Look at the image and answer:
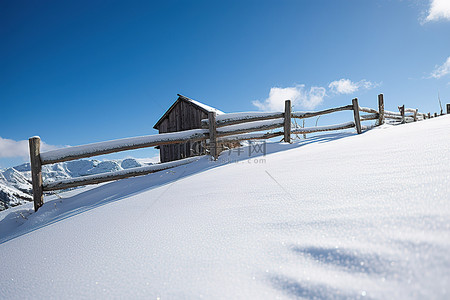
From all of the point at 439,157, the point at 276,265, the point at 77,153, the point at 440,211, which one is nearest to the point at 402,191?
the point at 440,211

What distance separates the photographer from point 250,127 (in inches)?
179

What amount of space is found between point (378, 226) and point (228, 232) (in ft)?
1.98

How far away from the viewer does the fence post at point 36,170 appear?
11.9 feet

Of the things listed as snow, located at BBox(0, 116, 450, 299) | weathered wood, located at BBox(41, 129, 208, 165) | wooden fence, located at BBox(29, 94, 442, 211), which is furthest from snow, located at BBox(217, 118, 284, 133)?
snow, located at BBox(0, 116, 450, 299)

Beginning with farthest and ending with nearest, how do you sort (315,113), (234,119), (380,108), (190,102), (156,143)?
(190,102) < (380,108) < (315,113) < (234,119) < (156,143)

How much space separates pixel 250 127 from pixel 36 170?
4.21m

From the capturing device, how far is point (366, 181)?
116cm

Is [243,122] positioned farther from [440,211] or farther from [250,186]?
[440,211]

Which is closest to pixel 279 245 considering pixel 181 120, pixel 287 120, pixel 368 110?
pixel 287 120

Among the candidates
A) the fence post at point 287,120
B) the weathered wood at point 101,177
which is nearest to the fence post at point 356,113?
the fence post at point 287,120

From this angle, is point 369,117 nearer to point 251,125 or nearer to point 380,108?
point 380,108

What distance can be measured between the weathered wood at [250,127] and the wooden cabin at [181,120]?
6.07 metres

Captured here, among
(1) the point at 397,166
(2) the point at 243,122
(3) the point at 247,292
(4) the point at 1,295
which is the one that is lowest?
(4) the point at 1,295

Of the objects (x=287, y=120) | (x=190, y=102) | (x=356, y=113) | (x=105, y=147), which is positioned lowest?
(x=105, y=147)
